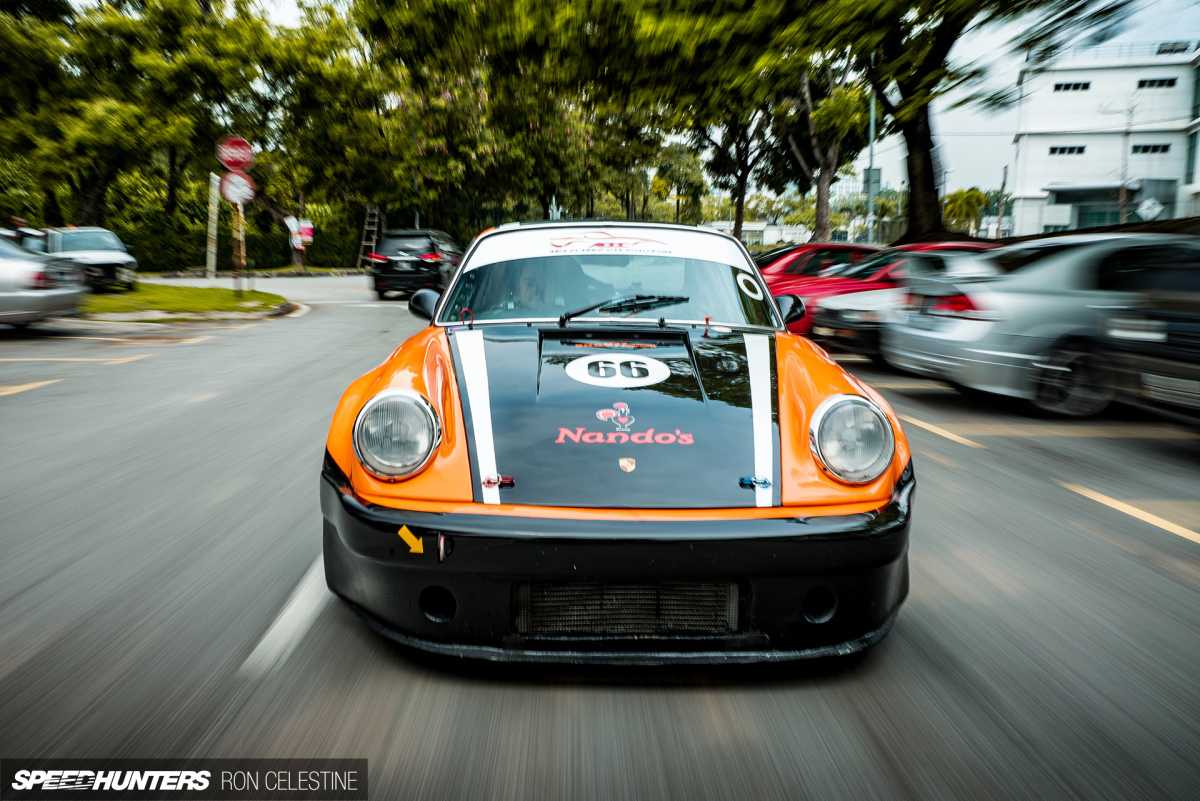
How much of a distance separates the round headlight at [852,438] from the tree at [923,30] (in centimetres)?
1173

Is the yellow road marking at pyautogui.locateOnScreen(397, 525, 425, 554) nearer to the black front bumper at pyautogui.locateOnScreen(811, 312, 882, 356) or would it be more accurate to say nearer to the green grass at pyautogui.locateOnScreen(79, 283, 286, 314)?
the black front bumper at pyautogui.locateOnScreen(811, 312, 882, 356)

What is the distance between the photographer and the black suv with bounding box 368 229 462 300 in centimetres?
2134

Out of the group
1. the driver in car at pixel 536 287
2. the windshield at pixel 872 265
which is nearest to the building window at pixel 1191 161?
the windshield at pixel 872 265

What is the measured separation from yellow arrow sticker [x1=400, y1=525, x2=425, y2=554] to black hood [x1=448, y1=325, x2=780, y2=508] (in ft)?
0.68

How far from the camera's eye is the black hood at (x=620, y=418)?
98.1 inches

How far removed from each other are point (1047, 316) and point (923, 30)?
36.1 feet

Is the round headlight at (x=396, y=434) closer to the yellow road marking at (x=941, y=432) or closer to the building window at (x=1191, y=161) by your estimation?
the yellow road marking at (x=941, y=432)

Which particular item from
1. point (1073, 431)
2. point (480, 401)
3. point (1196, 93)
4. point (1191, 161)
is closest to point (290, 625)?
point (480, 401)

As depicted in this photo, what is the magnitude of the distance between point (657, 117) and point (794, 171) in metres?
21.5

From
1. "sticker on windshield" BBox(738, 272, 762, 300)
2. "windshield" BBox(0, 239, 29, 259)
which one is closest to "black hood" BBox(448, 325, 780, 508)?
"sticker on windshield" BBox(738, 272, 762, 300)

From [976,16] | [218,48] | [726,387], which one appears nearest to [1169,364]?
[726,387]

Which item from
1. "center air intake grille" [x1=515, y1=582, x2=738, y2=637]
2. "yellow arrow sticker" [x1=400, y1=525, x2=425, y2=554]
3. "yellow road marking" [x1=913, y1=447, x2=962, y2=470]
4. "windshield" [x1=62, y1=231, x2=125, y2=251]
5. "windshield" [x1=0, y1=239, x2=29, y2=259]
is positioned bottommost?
"yellow road marking" [x1=913, y1=447, x2=962, y2=470]

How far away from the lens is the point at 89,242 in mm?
20375

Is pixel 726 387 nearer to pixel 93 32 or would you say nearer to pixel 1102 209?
pixel 93 32
